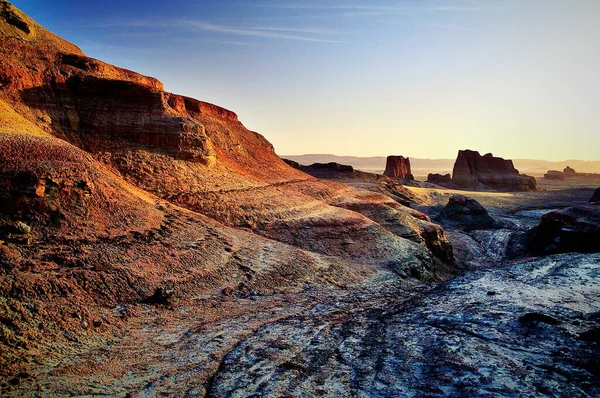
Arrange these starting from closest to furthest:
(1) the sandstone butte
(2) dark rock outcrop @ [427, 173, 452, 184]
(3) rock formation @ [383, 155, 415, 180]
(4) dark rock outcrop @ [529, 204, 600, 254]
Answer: (1) the sandstone butte
(4) dark rock outcrop @ [529, 204, 600, 254]
(3) rock formation @ [383, 155, 415, 180]
(2) dark rock outcrop @ [427, 173, 452, 184]

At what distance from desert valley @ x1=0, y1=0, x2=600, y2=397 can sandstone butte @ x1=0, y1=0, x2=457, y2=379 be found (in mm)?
50

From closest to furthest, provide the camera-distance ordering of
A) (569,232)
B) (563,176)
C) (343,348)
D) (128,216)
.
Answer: (343,348) → (128,216) → (569,232) → (563,176)

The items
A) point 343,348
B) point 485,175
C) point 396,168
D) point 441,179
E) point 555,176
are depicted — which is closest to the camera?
point 343,348

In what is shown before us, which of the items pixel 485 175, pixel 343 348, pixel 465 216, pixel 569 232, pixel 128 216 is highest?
pixel 485 175

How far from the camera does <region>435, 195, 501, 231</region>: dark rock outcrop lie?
29.3m

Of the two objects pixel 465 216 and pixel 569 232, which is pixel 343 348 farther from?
pixel 465 216

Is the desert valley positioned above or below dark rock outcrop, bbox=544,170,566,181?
below

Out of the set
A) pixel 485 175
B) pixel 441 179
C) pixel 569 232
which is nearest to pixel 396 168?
pixel 441 179

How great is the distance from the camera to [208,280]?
9648mm

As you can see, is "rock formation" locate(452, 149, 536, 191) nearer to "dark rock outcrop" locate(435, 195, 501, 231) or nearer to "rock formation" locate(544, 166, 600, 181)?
"dark rock outcrop" locate(435, 195, 501, 231)

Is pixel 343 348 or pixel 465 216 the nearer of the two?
pixel 343 348

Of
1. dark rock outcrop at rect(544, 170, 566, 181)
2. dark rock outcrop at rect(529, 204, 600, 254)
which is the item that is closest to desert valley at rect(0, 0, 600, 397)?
dark rock outcrop at rect(529, 204, 600, 254)

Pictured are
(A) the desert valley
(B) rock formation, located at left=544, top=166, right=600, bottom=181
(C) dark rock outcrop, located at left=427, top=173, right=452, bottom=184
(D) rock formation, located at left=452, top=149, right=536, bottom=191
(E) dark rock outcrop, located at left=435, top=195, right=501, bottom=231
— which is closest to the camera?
(A) the desert valley

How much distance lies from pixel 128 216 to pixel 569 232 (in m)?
21.6
